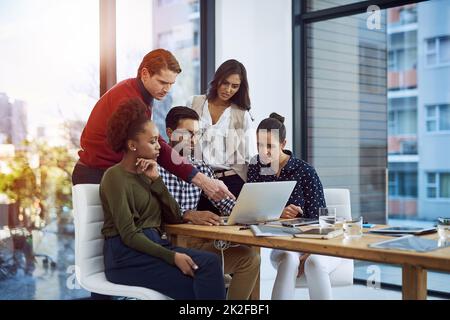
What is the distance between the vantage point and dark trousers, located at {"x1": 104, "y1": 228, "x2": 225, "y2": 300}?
6.83ft

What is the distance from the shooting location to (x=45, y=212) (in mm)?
3303

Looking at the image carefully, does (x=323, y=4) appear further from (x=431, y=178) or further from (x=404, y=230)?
(x=404, y=230)

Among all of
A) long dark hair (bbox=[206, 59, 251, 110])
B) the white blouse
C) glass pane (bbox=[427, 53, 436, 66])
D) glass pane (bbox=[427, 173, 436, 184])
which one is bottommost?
glass pane (bbox=[427, 173, 436, 184])

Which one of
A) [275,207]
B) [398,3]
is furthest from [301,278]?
[398,3]

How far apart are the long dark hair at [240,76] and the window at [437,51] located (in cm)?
141

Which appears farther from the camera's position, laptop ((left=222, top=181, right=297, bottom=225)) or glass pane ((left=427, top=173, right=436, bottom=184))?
glass pane ((left=427, top=173, right=436, bottom=184))

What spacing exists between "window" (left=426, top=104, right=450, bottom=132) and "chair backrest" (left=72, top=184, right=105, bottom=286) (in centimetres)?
242

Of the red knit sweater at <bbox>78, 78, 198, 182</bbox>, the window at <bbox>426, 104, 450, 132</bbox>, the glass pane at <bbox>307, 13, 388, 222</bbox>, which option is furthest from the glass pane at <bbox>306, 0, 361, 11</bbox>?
the red knit sweater at <bbox>78, 78, 198, 182</bbox>

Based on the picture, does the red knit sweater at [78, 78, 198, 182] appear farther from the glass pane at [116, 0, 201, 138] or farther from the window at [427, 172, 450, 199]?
the window at [427, 172, 450, 199]

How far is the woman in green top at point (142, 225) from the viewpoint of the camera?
82.2 inches

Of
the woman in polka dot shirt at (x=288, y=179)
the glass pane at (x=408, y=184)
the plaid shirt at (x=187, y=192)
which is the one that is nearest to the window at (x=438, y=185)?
the glass pane at (x=408, y=184)

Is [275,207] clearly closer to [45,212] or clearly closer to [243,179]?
[243,179]

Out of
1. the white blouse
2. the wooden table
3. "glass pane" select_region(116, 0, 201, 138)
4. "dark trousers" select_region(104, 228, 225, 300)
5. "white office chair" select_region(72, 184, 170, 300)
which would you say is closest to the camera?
the wooden table

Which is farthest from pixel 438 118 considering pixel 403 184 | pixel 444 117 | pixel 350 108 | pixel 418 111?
pixel 350 108
